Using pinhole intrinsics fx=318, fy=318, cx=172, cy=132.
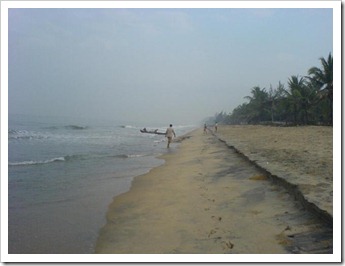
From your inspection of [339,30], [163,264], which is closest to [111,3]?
[339,30]

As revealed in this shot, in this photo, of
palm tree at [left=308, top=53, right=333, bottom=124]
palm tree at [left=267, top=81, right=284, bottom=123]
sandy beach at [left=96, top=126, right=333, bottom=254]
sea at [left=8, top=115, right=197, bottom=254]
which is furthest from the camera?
palm tree at [left=267, top=81, right=284, bottom=123]

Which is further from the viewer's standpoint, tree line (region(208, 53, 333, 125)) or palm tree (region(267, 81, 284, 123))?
palm tree (region(267, 81, 284, 123))

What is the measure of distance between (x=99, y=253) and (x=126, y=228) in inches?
32.1

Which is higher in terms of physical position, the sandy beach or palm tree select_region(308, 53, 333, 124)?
palm tree select_region(308, 53, 333, 124)

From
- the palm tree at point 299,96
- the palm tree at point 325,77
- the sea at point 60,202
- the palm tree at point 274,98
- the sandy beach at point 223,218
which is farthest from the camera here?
the palm tree at point 274,98

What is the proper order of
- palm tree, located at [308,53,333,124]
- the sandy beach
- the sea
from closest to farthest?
1. the sandy beach
2. the sea
3. palm tree, located at [308,53,333,124]

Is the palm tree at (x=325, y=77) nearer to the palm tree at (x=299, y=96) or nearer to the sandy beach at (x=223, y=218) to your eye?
the palm tree at (x=299, y=96)

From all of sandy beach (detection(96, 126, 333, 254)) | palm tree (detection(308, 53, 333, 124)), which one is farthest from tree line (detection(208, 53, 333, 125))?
sandy beach (detection(96, 126, 333, 254))

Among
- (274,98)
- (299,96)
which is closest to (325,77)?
(299,96)

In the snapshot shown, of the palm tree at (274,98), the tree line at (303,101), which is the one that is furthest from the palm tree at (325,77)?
the palm tree at (274,98)

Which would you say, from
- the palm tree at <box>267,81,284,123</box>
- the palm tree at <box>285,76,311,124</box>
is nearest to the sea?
the palm tree at <box>285,76,311,124</box>

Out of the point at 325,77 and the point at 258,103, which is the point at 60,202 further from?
the point at 258,103

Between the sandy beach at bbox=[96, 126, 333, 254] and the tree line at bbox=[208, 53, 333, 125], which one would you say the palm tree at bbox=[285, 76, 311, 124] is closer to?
the tree line at bbox=[208, 53, 333, 125]

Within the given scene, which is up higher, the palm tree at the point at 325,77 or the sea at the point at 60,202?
Result: the palm tree at the point at 325,77
